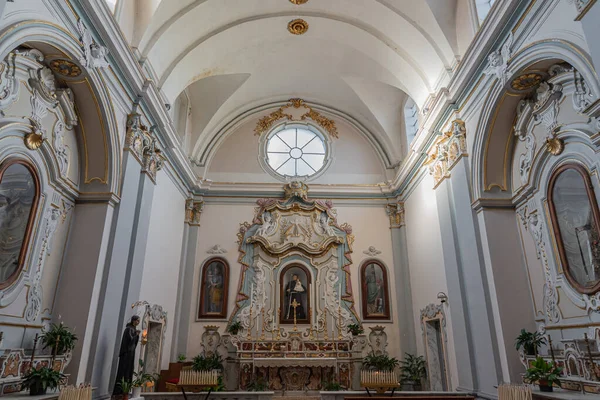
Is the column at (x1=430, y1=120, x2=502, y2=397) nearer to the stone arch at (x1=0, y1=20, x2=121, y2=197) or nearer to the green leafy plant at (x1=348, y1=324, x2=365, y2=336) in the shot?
the green leafy plant at (x1=348, y1=324, x2=365, y2=336)

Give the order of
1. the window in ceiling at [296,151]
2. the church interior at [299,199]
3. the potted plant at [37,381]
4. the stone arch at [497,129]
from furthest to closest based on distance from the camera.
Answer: the window in ceiling at [296,151] → the stone arch at [497,129] → the church interior at [299,199] → the potted plant at [37,381]

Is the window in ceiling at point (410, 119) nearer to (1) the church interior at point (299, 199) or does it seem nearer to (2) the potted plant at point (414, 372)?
(1) the church interior at point (299, 199)

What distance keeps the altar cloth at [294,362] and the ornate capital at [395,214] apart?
4.63 m

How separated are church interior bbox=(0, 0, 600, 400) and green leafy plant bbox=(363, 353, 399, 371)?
60 mm

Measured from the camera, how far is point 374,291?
1229cm

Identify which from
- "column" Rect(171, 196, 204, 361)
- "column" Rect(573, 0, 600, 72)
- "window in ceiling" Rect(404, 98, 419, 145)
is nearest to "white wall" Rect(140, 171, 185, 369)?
"column" Rect(171, 196, 204, 361)

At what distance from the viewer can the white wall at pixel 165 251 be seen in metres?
9.37

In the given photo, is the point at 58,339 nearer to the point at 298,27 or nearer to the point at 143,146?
the point at 143,146

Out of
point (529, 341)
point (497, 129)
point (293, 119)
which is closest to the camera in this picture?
point (529, 341)

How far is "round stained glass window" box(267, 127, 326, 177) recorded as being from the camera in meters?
14.0

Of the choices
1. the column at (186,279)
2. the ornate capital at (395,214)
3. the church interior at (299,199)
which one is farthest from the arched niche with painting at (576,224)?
the column at (186,279)

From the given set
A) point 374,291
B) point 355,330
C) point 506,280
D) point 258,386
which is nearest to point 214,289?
point 258,386

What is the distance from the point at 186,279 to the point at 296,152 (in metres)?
5.62

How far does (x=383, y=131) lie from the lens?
524 inches
